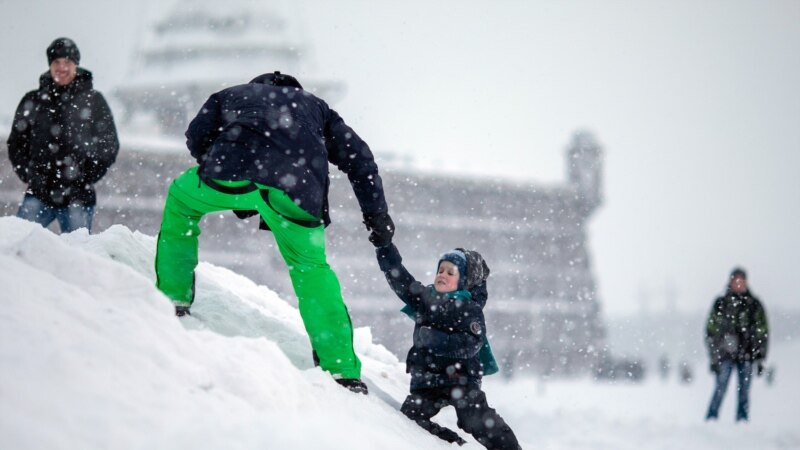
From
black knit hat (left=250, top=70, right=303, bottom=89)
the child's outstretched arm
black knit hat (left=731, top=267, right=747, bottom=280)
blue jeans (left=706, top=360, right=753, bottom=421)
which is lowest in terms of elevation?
blue jeans (left=706, top=360, right=753, bottom=421)

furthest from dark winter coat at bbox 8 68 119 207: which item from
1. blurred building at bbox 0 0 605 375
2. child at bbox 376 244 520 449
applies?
blurred building at bbox 0 0 605 375

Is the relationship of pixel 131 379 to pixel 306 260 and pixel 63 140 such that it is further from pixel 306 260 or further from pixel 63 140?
pixel 63 140

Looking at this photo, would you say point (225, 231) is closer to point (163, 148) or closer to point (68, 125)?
point (163, 148)

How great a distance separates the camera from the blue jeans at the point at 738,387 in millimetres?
6680

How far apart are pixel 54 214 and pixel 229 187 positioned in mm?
2217

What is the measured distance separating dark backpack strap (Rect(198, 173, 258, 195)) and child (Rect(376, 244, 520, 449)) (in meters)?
0.89

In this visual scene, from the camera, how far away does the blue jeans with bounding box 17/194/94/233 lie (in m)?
4.30

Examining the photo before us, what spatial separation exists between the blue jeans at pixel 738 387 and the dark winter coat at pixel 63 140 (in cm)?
589

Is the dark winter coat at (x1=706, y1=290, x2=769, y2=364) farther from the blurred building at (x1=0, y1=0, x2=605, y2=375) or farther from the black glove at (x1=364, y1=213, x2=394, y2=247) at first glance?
the blurred building at (x1=0, y1=0, x2=605, y2=375)

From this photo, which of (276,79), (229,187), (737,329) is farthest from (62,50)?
(737,329)

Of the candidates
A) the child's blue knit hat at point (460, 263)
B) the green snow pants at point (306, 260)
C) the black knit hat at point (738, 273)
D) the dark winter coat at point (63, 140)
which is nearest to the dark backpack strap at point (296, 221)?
the green snow pants at point (306, 260)

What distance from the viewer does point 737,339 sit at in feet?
22.6

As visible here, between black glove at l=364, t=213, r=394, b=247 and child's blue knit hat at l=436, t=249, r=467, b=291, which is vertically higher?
black glove at l=364, t=213, r=394, b=247

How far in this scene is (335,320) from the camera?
9.13 ft
